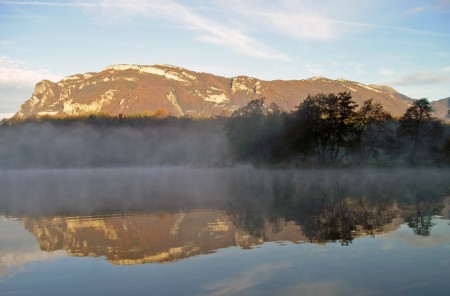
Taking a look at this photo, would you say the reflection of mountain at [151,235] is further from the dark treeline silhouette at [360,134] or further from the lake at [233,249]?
the dark treeline silhouette at [360,134]

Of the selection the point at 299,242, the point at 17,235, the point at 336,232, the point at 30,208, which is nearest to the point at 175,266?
the point at 299,242

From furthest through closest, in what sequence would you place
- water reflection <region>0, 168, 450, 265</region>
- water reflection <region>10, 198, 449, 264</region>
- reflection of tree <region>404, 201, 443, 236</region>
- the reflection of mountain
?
1. reflection of tree <region>404, 201, 443, 236</region>
2. water reflection <region>0, 168, 450, 265</region>
3. water reflection <region>10, 198, 449, 264</region>
4. the reflection of mountain

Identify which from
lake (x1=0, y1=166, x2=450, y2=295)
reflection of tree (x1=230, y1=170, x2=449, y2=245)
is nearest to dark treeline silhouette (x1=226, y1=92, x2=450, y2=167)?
reflection of tree (x1=230, y1=170, x2=449, y2=245)

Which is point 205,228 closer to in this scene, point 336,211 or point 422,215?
point 336,211

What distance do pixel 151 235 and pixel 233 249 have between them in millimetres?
5199

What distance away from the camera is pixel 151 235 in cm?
2217

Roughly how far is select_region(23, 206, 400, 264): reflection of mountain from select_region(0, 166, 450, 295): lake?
0.06 metres

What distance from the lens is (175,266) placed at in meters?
16.1

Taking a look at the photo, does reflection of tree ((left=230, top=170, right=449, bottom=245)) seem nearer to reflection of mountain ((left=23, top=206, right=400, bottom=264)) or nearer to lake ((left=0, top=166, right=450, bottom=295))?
lake ((left=0, top=166, right=450, bottom=295))

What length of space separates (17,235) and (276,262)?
14.8 m

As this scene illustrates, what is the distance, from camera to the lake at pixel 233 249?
13820 millimetres

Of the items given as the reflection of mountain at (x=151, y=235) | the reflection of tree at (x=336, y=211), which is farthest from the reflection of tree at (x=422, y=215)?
the reflection of mountain at (x=151, y=235)

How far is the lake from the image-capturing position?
13.8m

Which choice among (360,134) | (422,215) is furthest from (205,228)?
(360,134)
